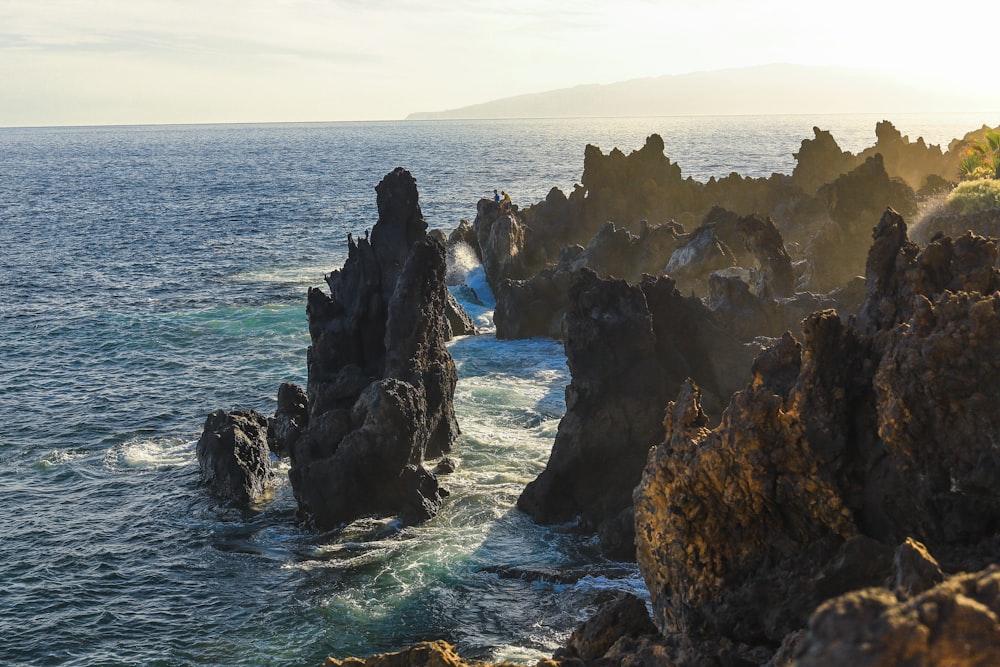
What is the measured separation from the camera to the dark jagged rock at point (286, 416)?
3691cm

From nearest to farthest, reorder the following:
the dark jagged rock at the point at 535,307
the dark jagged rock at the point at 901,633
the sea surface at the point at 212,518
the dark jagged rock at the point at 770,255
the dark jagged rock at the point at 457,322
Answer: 1. the dark jagged rock at the point at 901,633
2. the sea surface at the point at 212,518
3. the dark jagged rock at the point at 770,255
4. the dark jagged rock at the point at 535,307
5. the dark jagged rock at the point at 457,322

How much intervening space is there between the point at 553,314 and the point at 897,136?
2113 inches

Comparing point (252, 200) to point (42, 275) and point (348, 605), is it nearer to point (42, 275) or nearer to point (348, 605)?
point (42, 275)

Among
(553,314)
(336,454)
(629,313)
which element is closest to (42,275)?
(553,314)

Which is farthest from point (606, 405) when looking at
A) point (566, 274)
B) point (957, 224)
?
point (566, 274)

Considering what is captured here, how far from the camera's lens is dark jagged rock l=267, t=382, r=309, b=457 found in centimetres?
3691

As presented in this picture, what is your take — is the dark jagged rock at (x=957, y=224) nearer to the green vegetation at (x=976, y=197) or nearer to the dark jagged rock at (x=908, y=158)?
the green vegetation at (x=976, y=197)

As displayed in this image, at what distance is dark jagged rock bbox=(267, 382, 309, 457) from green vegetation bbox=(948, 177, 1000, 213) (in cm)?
3238

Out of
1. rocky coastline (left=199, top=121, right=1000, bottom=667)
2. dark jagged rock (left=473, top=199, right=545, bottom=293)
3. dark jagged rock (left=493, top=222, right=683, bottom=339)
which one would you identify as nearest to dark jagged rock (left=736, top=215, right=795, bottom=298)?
rocky coastline (left=199, top=121, right=1000, bottom=667)

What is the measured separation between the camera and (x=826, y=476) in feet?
50.9

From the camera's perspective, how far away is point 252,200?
141750 mm

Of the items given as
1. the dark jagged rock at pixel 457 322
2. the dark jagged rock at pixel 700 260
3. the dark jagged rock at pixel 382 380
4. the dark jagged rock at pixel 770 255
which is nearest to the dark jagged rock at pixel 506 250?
the dark jagged rock at pixel 457 322

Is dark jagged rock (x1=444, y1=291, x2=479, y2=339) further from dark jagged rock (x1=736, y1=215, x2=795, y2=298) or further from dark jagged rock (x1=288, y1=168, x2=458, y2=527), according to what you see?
dark jagged rock (x1=736, y1=215, x2=795, y2=298)

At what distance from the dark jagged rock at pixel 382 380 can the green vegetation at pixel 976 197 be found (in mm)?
26347
